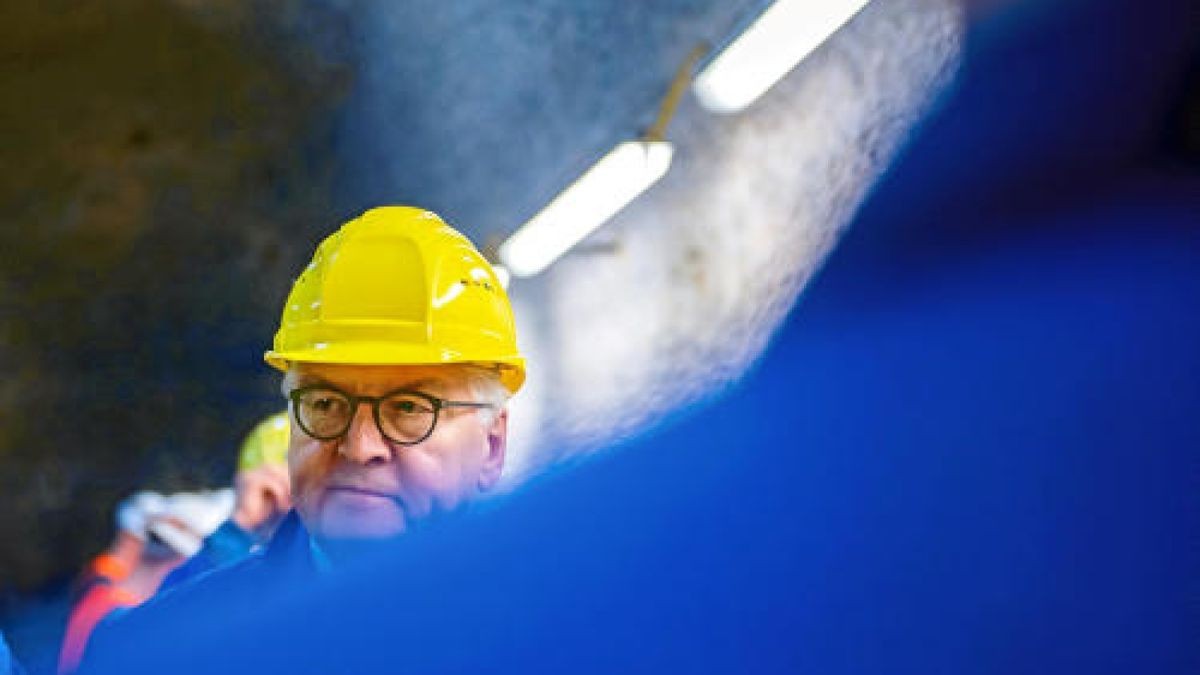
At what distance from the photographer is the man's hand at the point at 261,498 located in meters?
2.22

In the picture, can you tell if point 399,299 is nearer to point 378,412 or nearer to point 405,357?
point 405,357

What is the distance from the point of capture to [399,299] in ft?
3.83

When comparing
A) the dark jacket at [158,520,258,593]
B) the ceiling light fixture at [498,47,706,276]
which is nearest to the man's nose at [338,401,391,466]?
the dark jacket at [158,520,258,593]

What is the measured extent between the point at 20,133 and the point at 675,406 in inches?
130

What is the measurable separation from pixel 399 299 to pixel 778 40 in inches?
17.4

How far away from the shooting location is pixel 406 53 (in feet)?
10.3

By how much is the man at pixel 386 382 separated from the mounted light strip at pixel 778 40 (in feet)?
1.05

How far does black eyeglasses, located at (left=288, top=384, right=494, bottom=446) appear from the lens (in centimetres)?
89

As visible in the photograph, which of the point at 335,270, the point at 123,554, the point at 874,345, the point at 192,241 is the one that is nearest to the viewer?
the point at 874,345

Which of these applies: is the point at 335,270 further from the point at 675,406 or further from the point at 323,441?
the point at 675,406

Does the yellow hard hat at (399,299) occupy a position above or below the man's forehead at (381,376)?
above

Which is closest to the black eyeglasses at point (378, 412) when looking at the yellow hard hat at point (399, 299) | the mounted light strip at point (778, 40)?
the yellow hard hat at point (399, 299)

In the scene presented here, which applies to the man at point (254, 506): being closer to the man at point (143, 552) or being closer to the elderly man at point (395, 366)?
the man at point (143, 552)

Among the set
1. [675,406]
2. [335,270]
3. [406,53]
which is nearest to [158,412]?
[406,53]
